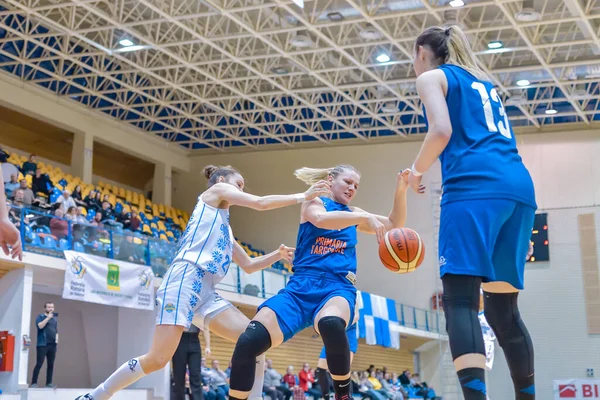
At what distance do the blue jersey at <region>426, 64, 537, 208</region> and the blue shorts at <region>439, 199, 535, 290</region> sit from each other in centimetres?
5

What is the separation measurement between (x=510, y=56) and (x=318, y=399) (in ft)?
36.5

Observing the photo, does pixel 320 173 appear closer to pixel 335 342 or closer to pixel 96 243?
pixel 335 342

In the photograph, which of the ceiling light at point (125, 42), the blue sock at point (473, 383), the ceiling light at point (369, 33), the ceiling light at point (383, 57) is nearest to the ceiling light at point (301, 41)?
the ceiling light at point (369, 33)

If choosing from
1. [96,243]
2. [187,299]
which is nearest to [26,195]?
[96,243]

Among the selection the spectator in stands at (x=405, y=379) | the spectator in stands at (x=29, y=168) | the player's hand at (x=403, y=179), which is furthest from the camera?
the spectator in stands at (x=405, y=379)

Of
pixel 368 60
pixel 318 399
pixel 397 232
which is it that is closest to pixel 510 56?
pixel 368 60

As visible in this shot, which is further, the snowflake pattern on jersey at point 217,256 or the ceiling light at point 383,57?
the ceiling light at point 383,57

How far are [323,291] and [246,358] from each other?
0.85 meters

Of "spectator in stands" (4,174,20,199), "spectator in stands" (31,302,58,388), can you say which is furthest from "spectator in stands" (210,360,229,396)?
"spectator in stands" (4,174,20,199)

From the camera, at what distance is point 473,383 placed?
10.3ft

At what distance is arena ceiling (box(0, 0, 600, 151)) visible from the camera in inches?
793

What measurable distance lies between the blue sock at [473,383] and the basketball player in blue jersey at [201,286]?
2037 millimetres

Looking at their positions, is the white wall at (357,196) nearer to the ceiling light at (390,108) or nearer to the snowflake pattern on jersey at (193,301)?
the ceiling light at (390,108)

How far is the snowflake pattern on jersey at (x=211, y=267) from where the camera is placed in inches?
216
